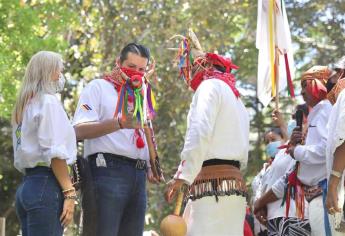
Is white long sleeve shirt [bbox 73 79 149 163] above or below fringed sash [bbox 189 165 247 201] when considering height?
above

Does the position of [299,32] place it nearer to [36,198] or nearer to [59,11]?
[59,11]

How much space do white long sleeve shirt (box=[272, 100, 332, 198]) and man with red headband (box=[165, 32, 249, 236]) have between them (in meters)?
0.55

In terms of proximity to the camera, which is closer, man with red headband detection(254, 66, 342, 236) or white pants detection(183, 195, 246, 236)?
white pants detection(183, 195, 246, 236)

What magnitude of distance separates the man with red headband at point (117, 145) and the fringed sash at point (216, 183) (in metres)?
0.55

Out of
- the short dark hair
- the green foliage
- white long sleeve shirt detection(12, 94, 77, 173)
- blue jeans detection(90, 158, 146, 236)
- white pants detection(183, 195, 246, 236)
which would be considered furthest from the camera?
the green foliage

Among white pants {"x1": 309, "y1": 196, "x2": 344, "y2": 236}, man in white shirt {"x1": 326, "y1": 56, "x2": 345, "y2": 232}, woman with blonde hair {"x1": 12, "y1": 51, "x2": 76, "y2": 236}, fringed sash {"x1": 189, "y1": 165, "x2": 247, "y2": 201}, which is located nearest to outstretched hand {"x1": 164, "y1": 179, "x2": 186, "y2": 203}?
fringed sash {"x1": 189, "y1": 165, "x2": 247, "y2": 201}

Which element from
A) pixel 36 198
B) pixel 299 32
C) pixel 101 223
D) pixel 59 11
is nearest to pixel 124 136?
pixel 101 223

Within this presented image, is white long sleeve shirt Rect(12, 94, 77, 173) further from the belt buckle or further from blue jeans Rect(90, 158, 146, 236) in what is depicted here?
the belt buckle

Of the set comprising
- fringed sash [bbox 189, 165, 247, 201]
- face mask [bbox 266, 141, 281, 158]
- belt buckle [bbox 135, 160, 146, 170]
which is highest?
belt buckle [bbox 135, 160, 146, 170]

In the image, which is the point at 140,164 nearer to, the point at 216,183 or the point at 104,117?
the point at 104,117

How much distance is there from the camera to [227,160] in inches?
214

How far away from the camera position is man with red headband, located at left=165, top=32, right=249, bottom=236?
5238 millimetres

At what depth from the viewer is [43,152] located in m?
4.95

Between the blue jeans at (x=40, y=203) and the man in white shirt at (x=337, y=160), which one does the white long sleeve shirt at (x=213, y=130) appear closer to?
the man in white shirt at (x=337, y=160)
